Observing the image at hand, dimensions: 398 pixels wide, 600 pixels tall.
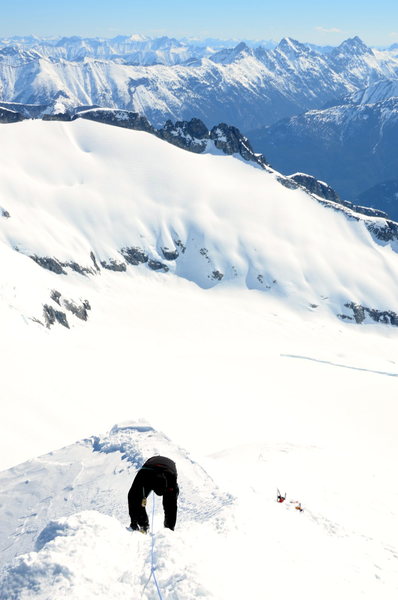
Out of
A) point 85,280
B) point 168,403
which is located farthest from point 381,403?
point 85,280

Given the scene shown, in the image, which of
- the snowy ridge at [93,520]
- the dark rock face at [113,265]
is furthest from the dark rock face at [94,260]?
the snowy ridge at [93,520]

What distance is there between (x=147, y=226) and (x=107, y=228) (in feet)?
42.4

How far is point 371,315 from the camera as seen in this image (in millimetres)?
143375

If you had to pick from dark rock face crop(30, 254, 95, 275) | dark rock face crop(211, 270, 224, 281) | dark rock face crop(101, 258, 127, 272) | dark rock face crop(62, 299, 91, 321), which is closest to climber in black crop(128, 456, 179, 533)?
dark rock face crop(62, 299, 91, 321)

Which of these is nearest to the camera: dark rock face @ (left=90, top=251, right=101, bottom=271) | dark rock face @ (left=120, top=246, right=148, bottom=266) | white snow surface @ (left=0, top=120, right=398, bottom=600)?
white snow surface @ (left=0, top=120, right=398, bottom=600)

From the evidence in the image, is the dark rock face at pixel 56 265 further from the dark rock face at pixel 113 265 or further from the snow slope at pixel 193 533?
the snow slope at pixel 193 533

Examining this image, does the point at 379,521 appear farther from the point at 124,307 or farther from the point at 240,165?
the point at 240,165

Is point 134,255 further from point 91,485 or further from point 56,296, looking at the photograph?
point 91,485

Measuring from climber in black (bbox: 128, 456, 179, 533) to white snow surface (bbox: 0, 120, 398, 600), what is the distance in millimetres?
592

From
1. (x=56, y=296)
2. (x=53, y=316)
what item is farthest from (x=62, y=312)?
(x=56, y=296)

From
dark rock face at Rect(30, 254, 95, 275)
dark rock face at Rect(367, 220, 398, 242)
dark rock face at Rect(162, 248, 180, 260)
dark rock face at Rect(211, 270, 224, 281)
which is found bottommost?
dark rock face at Rect(30, 254, 95, 275)

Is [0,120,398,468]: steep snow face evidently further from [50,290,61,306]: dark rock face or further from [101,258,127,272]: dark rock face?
[101,258,127,272]: dark rock face

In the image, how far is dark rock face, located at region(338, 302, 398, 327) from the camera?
14110cm

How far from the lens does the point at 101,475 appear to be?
1920 centimetres
